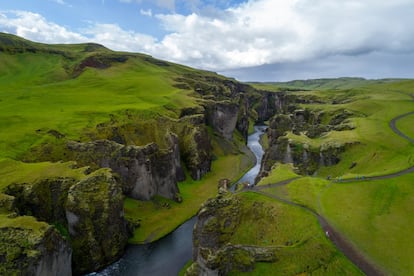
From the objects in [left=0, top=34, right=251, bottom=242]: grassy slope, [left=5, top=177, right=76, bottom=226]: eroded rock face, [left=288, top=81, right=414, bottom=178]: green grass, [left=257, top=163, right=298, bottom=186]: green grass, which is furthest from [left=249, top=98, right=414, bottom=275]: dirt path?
[left=5, top=177, right=76, bottom=226]: eroded rock face

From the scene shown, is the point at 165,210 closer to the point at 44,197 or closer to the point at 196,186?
the point at 196,186

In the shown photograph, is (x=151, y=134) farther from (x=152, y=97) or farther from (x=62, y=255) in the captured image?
(x=62, y=255)

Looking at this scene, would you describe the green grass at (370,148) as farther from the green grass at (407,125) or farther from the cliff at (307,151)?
the cliff at (307,151)

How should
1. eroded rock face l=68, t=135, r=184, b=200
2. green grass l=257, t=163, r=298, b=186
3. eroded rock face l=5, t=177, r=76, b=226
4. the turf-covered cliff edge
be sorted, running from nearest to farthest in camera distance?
eroded rock face l=5, t=177, r=76, b=226 → the turf-covered cliff edge → green grass l=257, t=163, r=298, b=186 → eroded rock face l=68, t=135, r=184, b=200

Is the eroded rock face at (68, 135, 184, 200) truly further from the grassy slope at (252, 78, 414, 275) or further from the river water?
the grassy slope at (252, 78, 414, 275)

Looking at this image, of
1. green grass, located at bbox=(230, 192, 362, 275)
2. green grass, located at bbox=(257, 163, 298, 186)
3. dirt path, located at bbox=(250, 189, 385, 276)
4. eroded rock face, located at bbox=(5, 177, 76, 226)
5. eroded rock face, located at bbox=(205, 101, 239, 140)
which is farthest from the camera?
eroded rock face, located at bbox=(205, 101, 239, 140)

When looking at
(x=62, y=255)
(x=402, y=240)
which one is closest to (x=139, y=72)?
(x=62, y=255)

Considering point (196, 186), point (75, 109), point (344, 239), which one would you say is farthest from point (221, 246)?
point (75, 109)

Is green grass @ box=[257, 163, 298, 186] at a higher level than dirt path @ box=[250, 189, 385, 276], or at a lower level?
higher
